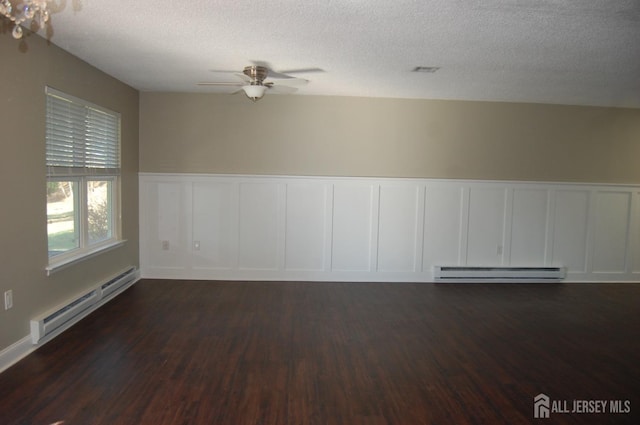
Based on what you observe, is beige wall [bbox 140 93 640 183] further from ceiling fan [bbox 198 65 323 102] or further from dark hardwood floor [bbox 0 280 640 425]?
dark hardwood floor [bbox 0 280 640 425]

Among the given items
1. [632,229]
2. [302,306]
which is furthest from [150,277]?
[632,229]

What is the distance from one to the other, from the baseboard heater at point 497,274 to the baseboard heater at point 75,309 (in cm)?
381

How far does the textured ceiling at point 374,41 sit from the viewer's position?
2.53 metres

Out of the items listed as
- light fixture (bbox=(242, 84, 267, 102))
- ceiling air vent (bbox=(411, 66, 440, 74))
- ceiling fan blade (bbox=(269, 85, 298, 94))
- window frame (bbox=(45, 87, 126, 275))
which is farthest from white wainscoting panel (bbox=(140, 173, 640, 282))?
ceiling air vent (bbox=(411, 66, 440, 74))

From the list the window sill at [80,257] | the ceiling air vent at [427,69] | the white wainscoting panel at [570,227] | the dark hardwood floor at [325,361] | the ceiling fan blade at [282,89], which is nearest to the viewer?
the dark hardwood floor at [325,361]

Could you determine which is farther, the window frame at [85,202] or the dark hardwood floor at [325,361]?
the window frame at [85,202]

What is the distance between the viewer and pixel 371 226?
18.2 ft

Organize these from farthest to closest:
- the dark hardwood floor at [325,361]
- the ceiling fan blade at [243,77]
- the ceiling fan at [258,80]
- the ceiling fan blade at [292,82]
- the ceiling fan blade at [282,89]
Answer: the ceiling fan blade at [282,89]
the ceiling fan blade at [292,82]
the ceiling fan blade at [243,77]
the ceiling fan at [258,80]
the dark hardwood floor at [325,361]

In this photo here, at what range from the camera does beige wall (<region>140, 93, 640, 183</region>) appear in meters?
5.37

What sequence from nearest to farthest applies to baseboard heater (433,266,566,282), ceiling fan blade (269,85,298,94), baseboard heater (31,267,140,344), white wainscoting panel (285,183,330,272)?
1. baseboard heater (31,267,140,344)
2. ceiling fan blade (269,85,298,94)
3. white wainscoting panel (285,183,330,272)
4. baseboard heater (433,266,566,282)

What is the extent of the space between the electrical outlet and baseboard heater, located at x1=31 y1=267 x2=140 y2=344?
274 millimetres

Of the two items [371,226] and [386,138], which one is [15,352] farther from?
[386,138]

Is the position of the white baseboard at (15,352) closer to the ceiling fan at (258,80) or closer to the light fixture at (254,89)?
the ceiling fan at (258,80)

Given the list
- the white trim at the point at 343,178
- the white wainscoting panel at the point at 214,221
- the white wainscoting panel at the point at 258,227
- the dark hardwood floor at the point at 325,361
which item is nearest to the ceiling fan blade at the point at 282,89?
the white trim at the point at 343,178
